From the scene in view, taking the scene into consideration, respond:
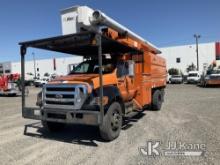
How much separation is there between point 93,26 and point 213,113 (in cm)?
650

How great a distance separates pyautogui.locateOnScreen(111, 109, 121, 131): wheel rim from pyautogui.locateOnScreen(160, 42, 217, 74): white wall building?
44.7 meters

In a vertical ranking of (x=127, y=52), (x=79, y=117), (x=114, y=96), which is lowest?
(x=79, y=117)

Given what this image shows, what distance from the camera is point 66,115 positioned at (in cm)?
614

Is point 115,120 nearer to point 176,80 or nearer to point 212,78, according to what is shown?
point 212,78

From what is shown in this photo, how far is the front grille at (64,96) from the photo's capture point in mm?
6102

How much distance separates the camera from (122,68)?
303 inches

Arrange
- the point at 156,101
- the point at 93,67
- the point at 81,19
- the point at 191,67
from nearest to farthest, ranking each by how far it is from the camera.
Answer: the point at 81,19 < the point at 93,67 < the point at 156,101 < the point at 191,67

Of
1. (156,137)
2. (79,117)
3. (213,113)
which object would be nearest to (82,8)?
(79,117)

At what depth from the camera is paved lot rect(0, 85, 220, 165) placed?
5090 millimetres

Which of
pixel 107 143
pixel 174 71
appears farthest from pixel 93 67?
pixel 174 71

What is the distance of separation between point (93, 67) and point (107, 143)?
8.40 ft

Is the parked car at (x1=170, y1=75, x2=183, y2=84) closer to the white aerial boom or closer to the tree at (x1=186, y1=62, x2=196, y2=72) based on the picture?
the tree at (x1=186, y1=62, x2=196, y2=72)

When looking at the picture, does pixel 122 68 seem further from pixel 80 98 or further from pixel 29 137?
pixel 29 137

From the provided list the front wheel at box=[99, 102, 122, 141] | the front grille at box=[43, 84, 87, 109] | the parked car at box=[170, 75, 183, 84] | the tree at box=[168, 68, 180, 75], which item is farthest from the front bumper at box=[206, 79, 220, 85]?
the front grille at box=[43, 84, 87, 109]
